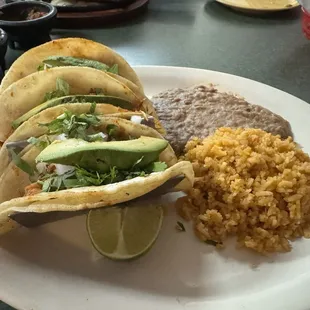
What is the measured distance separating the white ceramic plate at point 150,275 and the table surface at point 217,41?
109 cm

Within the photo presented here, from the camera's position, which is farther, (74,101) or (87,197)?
(74,101)

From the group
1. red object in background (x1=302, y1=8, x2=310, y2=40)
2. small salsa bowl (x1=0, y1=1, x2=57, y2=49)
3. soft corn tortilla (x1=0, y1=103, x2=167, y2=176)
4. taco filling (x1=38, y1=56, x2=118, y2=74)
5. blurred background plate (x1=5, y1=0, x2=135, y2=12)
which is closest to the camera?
soft corn tortilla (x1=0, y1=103, x2=167, y2=176)

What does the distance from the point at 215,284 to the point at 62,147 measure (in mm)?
481

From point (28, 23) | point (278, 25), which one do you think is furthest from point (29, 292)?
point (278, 25)

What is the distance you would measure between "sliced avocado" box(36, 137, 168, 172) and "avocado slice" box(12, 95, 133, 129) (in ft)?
0.66

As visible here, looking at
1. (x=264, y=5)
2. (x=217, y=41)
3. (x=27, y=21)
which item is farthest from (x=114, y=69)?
(x=264, y=5)

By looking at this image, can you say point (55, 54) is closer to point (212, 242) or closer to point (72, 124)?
point (72, 124)

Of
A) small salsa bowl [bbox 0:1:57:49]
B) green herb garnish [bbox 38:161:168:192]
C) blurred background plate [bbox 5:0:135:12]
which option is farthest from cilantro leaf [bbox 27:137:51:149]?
blurred background plate [bbox 5:0:135:12]

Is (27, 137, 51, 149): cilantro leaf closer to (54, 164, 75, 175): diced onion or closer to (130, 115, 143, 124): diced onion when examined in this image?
(54, 164, 75, 175): diced onion

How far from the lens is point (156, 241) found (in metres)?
1.27

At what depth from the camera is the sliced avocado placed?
3.67 feet

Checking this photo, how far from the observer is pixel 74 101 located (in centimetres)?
136

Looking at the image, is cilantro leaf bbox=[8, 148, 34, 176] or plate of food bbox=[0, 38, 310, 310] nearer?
plate of food bbox=[0, 38, 310, 310]

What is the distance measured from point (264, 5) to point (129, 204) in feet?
6.65
